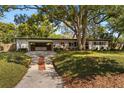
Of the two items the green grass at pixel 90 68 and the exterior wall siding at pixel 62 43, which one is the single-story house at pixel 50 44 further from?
the green grass at pixel 90 68

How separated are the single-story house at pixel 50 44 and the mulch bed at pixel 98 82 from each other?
15.3 meters

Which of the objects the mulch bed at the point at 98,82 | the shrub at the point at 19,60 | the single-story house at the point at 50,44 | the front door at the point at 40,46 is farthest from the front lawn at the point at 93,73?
the front door at the point at 40,46

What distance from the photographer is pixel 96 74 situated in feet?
34.6

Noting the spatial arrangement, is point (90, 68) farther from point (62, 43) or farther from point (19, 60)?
point (62, 43)

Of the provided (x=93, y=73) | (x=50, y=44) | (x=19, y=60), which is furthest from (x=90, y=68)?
(x=50, y=44)

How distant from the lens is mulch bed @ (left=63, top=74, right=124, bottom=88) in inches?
362

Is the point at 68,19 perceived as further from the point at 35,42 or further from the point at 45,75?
the point at 45,75

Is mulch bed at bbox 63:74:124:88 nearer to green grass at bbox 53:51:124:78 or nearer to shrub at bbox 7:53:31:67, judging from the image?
green grass at bbox 53:51:124:78

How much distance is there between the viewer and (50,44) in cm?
2669

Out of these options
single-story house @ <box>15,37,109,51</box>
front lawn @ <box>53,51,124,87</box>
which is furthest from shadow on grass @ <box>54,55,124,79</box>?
single-story house @ <box>15,37,109,51</box>

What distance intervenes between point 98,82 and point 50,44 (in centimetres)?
1742

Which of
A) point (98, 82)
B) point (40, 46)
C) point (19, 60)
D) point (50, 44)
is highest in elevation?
point (50, 44)
